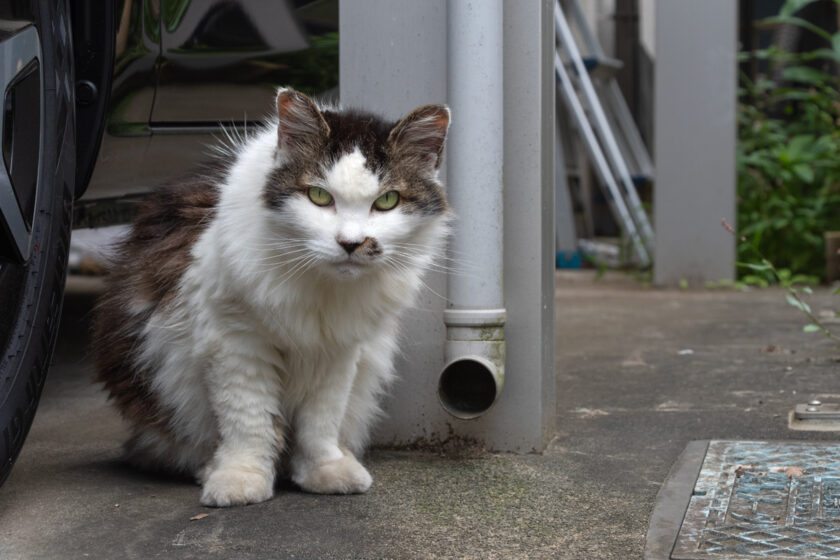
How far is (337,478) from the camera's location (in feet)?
7.59

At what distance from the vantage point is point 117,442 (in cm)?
281

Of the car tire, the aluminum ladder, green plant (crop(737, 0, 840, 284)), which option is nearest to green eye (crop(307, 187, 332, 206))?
the car tire

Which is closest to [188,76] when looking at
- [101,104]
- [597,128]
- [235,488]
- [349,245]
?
[101,104]

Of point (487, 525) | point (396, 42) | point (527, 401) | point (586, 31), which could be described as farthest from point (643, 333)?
point (586, 31)

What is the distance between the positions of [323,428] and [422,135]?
71cm

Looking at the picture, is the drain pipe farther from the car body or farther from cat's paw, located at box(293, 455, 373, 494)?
the car body

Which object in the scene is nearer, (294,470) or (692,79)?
(294,470)

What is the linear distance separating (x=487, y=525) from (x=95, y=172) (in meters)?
1.42

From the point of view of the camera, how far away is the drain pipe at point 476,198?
254 centimetres

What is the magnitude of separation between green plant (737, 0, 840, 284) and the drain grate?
12.3ft

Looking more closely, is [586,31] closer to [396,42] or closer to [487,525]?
[396,42]

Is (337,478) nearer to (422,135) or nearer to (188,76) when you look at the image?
(422,135)

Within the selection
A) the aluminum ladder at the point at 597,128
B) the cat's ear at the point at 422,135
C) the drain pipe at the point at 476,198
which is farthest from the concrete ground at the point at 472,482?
the aluminum ladder at the point at 597,128

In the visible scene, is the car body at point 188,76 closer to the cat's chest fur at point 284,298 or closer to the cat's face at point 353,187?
the cat's chest fur at point 284,298
